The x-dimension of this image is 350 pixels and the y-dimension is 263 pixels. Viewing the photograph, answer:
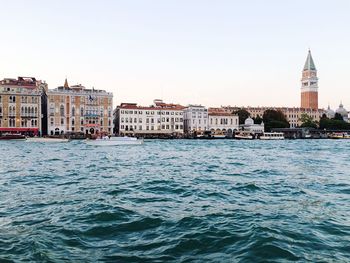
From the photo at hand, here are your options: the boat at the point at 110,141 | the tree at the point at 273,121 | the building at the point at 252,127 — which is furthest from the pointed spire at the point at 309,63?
the boat at the point at 110,141

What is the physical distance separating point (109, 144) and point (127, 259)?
123 ft

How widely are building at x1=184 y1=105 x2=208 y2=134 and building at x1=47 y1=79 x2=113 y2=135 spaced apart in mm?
21014

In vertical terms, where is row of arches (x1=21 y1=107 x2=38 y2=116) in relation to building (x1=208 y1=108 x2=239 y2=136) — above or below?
above

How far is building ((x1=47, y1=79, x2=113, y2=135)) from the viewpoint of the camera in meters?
68.9

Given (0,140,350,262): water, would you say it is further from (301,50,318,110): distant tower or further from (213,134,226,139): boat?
(301,50,318,110): distant tower

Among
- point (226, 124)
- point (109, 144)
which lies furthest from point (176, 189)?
point (226, 124)

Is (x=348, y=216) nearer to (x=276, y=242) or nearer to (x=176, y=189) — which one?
(x=276, y=242)

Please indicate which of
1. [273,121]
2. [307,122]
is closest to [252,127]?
[273,121]

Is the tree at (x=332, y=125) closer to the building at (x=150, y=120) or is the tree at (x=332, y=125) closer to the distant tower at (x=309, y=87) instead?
the distant tower at (x=309, y=87)

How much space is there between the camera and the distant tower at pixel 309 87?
136 metres

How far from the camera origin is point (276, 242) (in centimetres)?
591

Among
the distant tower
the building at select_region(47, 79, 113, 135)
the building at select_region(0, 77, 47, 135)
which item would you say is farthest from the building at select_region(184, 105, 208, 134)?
the distant tower

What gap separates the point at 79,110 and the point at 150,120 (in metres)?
16.3

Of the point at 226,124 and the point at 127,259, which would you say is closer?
the point at 127,259
